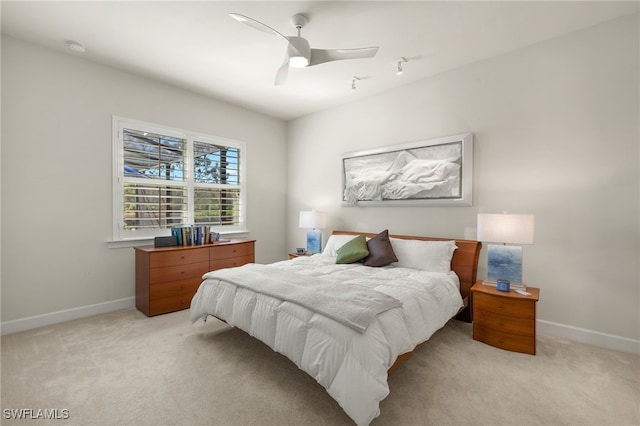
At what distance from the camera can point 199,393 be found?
196 cm

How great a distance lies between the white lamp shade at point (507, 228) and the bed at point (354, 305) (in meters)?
0.47

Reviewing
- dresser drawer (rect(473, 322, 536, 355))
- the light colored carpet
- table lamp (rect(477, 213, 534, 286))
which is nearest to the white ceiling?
table lamp (rect(477, 213, 534, 286))

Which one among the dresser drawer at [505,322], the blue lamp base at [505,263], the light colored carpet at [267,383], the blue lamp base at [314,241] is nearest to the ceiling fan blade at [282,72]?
the blue lamp base at [314,241]

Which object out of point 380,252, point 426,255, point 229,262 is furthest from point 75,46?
point 426,255

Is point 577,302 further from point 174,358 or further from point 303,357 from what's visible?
point 174,358

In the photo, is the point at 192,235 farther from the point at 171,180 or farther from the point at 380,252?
the point at 380,252

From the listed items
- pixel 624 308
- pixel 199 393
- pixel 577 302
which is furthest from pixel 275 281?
pixel 624 308

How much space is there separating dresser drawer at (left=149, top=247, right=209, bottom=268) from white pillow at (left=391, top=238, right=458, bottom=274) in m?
2.49

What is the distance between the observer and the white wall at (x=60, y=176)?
2912mm

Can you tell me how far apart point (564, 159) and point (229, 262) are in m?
4.14

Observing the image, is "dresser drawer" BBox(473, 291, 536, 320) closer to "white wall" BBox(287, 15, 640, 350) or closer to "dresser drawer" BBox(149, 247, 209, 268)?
"white wall" BBox(287, 15, 640, 350)

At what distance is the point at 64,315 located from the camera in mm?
3191

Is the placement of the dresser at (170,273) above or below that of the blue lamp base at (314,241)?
below

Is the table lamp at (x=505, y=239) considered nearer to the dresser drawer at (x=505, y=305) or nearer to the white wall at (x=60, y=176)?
the dresser drawer at (x=505, y=305)
